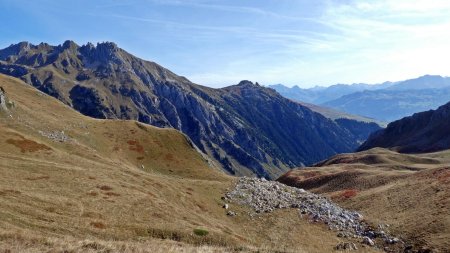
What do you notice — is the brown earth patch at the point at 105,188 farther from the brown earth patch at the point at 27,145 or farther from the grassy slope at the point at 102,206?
the brown earth patch at the point at 27,145

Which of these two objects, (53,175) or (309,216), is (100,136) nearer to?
(53,175)

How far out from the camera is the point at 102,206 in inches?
2111

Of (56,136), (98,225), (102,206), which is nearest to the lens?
(98,225)

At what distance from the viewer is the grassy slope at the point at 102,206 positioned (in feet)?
128

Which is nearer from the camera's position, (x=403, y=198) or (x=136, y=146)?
(x=403, y=198)

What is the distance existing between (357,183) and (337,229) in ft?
130

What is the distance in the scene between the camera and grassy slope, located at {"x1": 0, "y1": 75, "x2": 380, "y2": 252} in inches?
1535

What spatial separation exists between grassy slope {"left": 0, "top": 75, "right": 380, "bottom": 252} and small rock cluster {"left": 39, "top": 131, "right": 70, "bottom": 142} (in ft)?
6.17

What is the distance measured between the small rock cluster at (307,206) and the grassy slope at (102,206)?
2948 mm

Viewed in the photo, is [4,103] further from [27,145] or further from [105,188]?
[105,188]

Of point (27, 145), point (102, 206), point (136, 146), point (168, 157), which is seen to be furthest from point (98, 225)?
point (136, 146)

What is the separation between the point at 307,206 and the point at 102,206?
4136cm

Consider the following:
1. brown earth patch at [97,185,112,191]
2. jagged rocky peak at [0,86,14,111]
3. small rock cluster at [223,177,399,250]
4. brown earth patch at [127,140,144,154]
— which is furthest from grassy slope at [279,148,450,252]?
jagged rocky peak at [0,86,14,111]

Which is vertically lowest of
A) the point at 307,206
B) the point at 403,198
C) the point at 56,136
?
the point at 307,206
